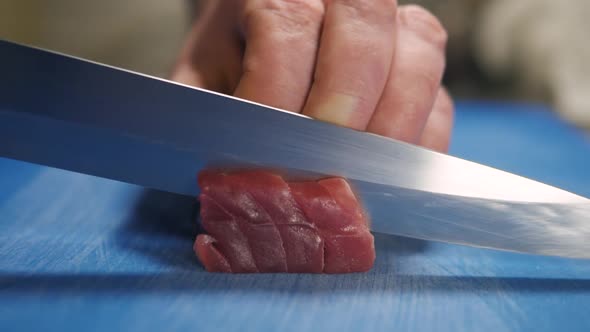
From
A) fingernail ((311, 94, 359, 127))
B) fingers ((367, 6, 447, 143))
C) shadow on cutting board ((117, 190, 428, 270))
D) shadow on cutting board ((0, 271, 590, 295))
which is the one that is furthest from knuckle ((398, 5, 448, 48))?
shadow on cutting board ((0, 271, 590, 295))

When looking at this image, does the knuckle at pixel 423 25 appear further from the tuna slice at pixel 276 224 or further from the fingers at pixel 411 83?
the tuna slice at pixel 276 224

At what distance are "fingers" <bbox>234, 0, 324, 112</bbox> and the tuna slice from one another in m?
0.21

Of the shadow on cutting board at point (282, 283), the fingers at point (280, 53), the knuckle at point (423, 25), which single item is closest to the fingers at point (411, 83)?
the knuckle at point (423, 25)

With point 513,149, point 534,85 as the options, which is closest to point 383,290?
point 513,149

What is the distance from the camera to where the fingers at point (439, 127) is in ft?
5.71

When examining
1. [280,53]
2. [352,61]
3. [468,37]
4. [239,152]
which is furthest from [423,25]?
[468,37]

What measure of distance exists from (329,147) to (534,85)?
8.85 feet

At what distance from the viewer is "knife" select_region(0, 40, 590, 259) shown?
1256 mm

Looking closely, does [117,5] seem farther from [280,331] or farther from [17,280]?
[280,331]

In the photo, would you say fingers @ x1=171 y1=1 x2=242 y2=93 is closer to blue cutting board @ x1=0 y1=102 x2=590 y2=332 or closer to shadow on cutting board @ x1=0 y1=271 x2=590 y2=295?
blue cutting board @ x1=0 y1=102 x2=590 y2=332

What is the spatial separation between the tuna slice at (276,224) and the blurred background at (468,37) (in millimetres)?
1919

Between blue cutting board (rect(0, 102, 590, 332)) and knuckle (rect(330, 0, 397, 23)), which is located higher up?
knuckle (rect(330, 0, 397, 23))

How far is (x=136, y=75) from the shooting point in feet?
4.19

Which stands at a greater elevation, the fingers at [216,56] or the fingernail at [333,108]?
the fingernail at [333,108]
